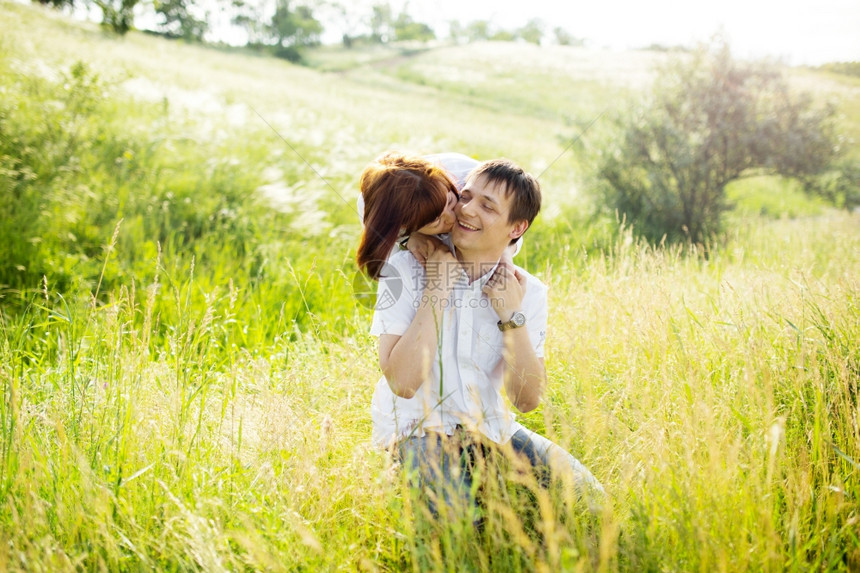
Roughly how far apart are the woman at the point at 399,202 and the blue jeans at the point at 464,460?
2.52 ft

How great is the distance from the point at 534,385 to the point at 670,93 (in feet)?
26.3

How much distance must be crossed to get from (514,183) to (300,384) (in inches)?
61.2

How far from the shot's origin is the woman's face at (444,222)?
7.63 ft

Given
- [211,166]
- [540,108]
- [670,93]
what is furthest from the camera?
[540,108]

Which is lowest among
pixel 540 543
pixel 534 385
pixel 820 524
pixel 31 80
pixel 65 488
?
pixel 540 543

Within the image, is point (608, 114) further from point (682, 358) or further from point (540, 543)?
point (540, 543)

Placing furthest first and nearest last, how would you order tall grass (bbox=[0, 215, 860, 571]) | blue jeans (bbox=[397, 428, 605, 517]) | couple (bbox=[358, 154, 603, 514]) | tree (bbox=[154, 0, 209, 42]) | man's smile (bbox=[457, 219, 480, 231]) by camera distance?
tree (bbox=[154, 0, 209, 42]) → man's smile (bbox=[457, 219, 480, 231]) → couple (bbox=[358, 154, 603, 514]) → blue jeans (bbox=[397, 428, 605, 517]) → tall grass (bbox=[0, 215, 860, 571])

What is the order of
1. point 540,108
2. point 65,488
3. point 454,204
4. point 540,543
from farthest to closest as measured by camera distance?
point 540,108
point 454,204
point 540,543
point 65,488

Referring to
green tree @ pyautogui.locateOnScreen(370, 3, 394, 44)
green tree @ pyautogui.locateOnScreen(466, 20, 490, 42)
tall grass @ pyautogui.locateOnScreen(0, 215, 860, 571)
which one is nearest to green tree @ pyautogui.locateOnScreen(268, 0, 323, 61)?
green tree @ pyautogui.locateOnScreen(370, 3, 394, 44)

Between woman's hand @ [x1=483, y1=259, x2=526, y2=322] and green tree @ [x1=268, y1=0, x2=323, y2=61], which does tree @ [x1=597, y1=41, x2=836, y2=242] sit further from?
green tree @ [x1=268, y1=0, x2=323, y2=61]

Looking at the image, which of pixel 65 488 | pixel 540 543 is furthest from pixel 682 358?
pixel 65 488

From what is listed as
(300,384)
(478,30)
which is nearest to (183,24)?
(300,384)

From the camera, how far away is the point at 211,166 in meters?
6.66

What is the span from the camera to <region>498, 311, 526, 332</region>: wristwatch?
2303mm
